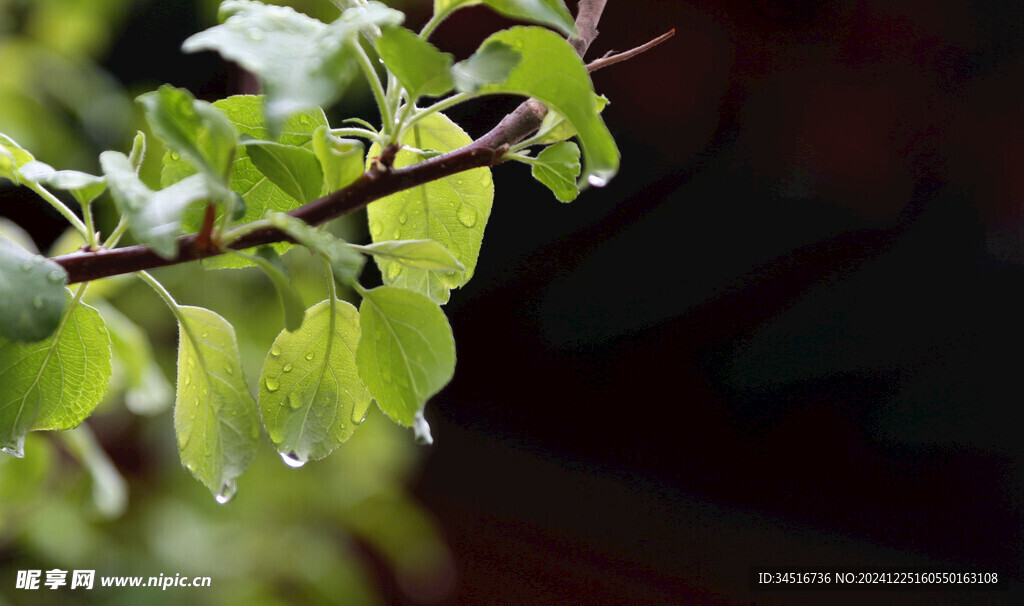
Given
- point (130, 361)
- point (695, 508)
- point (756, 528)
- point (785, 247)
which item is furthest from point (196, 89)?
point (756, 528)

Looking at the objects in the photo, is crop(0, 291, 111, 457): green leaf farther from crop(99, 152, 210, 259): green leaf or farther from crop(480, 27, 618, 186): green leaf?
crop(480, 27, 618, 186): green leaf

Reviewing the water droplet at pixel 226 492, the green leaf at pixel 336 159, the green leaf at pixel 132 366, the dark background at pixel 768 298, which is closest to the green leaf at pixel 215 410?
the water droplet at pixel 226 492

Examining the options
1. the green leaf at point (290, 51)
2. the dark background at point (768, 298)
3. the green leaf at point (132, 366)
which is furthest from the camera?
the dark background at point (768, 298)

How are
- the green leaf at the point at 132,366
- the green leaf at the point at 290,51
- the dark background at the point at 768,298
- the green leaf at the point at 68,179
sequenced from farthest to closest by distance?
the dark background at the point at 768,298 < the green leaf at the point at 132,366 < the green leaf at the point at 68,179 < the green leaf at the point at 290,51

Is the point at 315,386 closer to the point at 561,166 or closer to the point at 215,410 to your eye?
the point at 215,410

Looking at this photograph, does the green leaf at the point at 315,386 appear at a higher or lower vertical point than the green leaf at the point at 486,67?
lower

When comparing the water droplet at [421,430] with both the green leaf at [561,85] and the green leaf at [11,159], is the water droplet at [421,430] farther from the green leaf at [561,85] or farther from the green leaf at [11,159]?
the green leaf at [11,159]

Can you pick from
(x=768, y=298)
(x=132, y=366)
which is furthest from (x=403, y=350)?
(x=768, y=298)
